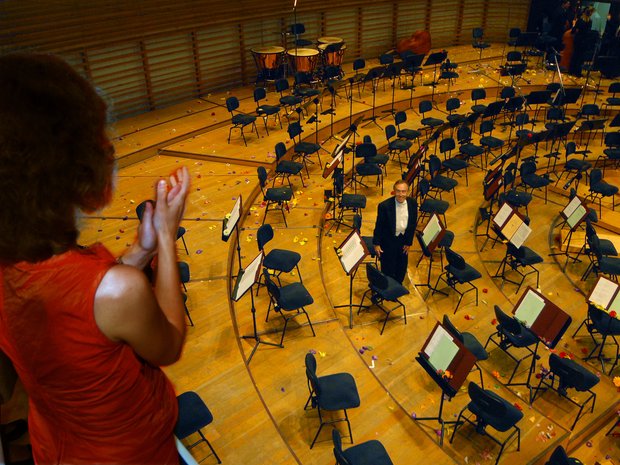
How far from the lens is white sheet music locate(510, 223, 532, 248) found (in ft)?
21.8

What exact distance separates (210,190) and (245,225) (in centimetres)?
95

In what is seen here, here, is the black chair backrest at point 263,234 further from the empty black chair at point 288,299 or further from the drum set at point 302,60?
the drum set at point 302,60

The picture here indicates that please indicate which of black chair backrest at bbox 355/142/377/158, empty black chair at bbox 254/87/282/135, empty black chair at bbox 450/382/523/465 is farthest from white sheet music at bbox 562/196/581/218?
empty black chair at bbox 254/87/282/135

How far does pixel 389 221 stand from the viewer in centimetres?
620

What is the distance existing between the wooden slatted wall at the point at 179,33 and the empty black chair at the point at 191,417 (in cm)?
581

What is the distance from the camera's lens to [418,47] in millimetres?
14617

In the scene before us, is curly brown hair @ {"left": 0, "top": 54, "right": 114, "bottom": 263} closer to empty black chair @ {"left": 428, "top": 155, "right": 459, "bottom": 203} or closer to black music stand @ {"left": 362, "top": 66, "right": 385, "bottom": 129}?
empty black chair @ {"left": 428, "top": 155, "right": 459, "bottom": 203}

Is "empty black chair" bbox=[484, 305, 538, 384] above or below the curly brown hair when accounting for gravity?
below

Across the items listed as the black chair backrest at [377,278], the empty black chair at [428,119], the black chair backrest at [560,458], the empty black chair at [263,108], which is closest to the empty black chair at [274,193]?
the black chair backrest at [377,278]

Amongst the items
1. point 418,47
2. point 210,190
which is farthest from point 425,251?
point 418,47

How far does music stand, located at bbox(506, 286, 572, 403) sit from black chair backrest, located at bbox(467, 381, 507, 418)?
0.98 metres

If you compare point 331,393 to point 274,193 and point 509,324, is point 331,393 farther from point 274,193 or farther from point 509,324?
point 274,193

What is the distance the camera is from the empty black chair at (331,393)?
15.0 feet

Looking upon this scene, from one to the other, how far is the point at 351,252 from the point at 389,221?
0.79 metres
